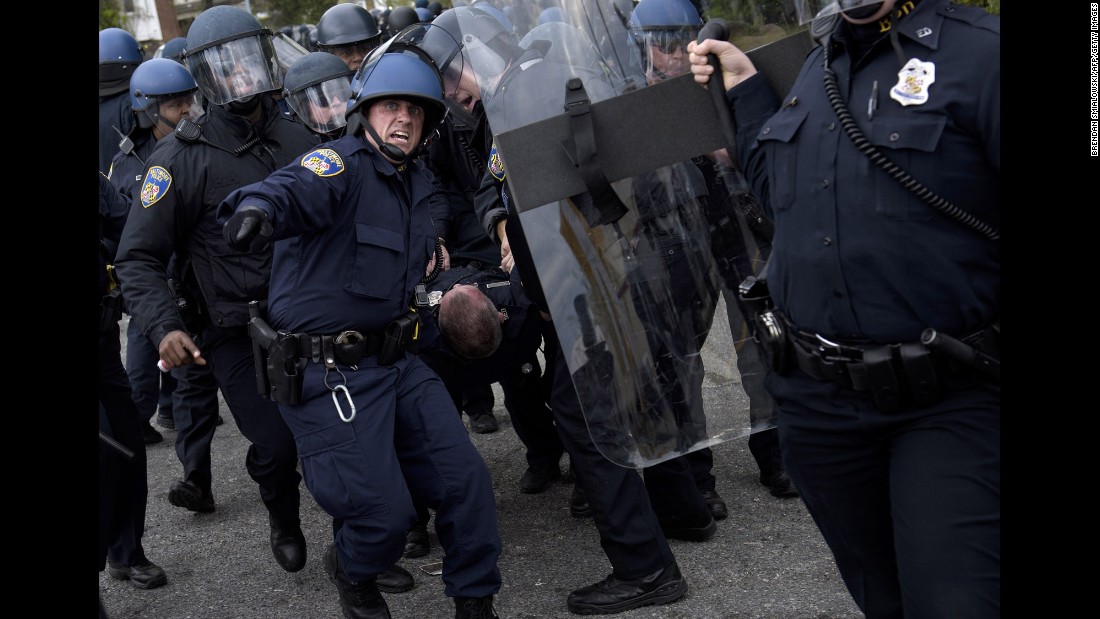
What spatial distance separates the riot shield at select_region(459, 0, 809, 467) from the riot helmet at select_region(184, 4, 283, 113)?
5.22 feet

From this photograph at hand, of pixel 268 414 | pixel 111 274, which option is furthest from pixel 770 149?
pixel 111 274

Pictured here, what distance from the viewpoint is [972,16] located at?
88.3 inches

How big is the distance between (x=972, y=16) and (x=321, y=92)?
3.28m

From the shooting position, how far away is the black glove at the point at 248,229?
315 centimetres

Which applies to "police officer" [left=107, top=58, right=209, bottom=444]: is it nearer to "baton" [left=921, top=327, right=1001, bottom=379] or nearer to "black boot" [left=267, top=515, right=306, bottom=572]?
"black boot" [left=267, top=515, right=306, bottom=572]

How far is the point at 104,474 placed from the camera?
12.3 feet

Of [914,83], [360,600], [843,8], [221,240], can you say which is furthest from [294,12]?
Answer: [914,83]

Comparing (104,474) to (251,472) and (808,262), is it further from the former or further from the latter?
(808,262)

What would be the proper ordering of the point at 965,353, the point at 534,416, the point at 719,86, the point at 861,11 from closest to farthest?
1. the point at 965,353
2. the point at 861,11
3. the point at 719,86
4. the point at 534,416

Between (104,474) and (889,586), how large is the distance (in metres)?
2.50

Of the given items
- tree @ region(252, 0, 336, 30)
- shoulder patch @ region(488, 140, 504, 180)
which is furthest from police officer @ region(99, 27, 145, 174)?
tree @ region(252, 0, 336, 30)

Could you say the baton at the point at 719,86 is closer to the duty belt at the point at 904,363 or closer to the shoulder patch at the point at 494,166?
the duty belt at the point at 904,363

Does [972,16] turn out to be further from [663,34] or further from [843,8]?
[663,34]

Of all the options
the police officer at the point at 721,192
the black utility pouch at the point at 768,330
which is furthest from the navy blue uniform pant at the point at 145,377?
the black utility pouch at the point at 768,330
